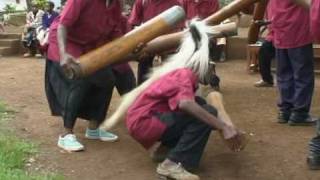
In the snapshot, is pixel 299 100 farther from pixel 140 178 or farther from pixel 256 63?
pixel 256 63

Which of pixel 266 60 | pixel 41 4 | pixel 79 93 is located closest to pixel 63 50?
pixel 79 93

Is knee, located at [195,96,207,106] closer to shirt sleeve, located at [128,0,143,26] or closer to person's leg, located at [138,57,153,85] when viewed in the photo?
person's leg, located at [138,57,153,85]

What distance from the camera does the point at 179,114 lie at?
180 inches

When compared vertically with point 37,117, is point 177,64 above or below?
above

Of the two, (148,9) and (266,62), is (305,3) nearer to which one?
(148,9)

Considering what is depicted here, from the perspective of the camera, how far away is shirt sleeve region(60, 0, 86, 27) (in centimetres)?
520

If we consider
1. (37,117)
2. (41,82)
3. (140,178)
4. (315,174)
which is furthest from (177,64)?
(41,82)

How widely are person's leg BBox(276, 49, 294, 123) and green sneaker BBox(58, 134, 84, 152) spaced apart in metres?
2.07

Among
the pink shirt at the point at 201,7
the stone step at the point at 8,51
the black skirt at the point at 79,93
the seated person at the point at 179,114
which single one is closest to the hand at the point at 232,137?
the seated person at the point at 179,114

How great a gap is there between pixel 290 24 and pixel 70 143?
2299 mm

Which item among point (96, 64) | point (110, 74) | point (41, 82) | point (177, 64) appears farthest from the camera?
point (41, 82)

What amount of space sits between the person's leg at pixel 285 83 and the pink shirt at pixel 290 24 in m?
0.17

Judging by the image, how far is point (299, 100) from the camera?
19.7 feet

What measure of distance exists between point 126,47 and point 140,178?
1.07 metres
